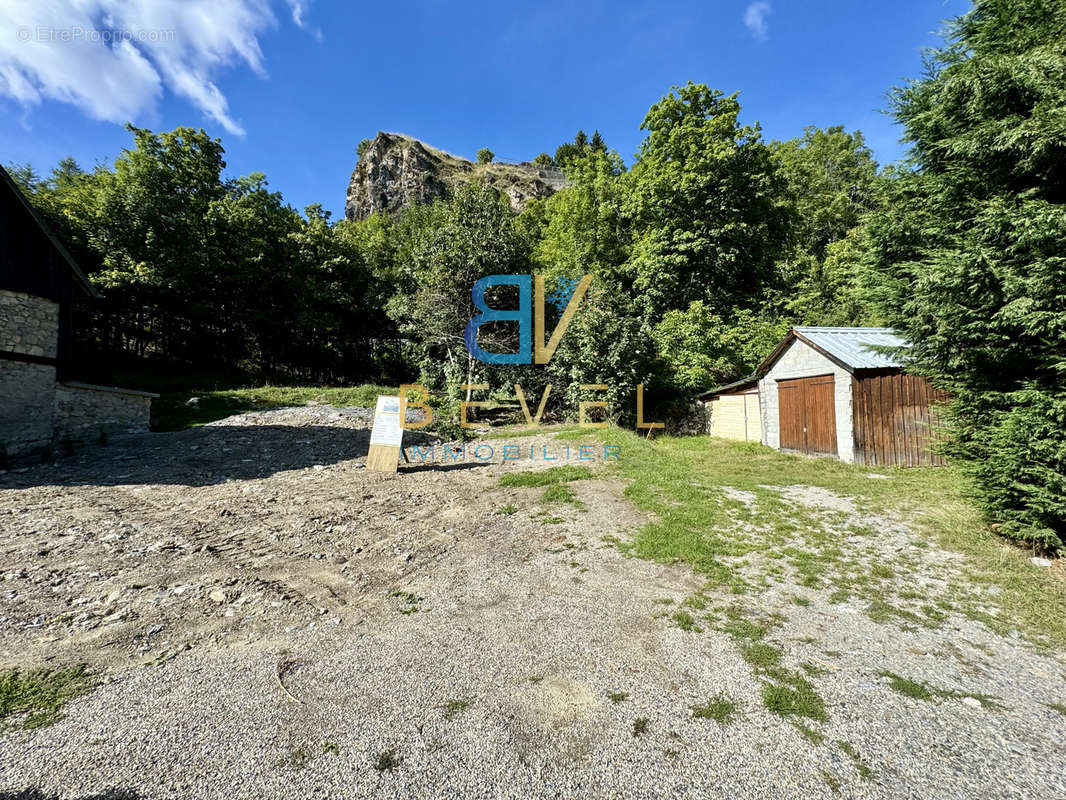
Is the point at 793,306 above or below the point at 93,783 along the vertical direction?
above

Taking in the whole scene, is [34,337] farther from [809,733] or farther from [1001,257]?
[1001,257]

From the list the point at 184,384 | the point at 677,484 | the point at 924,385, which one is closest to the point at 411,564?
the point at 677,484

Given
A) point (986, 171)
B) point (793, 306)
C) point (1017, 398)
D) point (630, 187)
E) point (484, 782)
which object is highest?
point (630, 187)

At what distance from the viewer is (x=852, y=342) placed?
11742 millimetres

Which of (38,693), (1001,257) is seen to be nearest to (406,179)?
(1001,257)

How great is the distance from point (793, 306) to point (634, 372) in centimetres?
977

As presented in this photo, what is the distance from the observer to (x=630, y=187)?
24.2 metres

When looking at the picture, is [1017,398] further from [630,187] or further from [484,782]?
[630,187]

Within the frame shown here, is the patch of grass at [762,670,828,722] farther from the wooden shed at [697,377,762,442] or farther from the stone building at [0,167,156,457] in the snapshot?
the stone building at [0,167,156,457]

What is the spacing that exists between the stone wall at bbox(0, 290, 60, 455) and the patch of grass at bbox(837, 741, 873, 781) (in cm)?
1509

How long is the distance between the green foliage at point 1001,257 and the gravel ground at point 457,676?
4.68 ft

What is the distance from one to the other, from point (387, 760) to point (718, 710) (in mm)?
1961

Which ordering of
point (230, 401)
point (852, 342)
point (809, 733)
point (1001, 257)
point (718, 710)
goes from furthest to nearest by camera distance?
point (230, 401) → point (852, 342) → point (1001, 257) → point (718, 710) → point (809, 733)

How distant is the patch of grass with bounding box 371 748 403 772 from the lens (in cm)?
218
